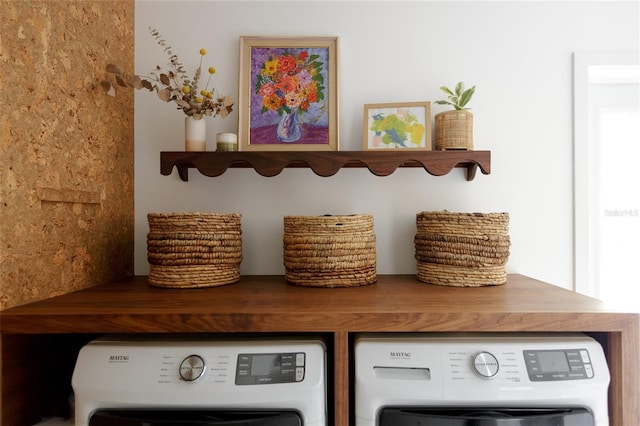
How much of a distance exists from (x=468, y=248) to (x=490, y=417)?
557mm

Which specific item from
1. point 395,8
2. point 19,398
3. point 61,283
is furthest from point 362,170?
point 19,398

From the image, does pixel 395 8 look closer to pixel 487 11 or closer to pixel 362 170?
pixel 487 11

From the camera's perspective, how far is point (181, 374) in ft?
2.93

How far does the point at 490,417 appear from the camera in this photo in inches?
34.2

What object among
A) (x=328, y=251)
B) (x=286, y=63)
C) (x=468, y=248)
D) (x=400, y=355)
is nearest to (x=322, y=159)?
(x=328, y=251)

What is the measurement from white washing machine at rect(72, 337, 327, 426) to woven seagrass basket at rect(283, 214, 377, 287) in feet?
1.22

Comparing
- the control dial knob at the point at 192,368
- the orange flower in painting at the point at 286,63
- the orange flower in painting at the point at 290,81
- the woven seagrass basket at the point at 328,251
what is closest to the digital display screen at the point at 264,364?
the control dial knob at the point at 192,368

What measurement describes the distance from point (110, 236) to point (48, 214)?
0.33 metres

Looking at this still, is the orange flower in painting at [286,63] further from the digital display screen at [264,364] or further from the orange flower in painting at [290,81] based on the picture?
the digital display screen at [264,364]

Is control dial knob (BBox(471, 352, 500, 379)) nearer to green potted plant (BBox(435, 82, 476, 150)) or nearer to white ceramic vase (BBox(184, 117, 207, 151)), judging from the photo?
green potted plant (BBox(435, 82, 476, 150))

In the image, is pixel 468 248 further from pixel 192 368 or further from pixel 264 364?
pixel 192 368

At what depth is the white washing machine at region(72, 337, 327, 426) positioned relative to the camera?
0.88 metres

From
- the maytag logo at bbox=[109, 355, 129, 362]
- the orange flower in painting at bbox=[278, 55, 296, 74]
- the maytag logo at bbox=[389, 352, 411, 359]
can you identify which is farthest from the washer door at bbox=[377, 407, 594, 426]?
the orange flower in painting at bbox=[278, 55, 296, 74]

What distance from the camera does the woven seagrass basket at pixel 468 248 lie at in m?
1.29
